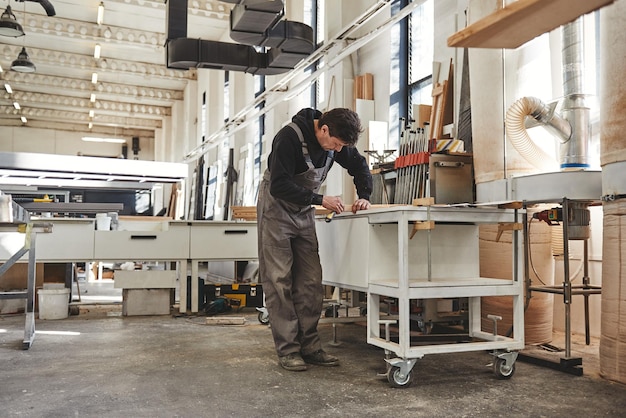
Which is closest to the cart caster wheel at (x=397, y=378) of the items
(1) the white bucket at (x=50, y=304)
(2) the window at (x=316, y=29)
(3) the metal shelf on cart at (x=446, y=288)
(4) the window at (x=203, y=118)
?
(3) the metal shelf on cart at (x=446, y=288)

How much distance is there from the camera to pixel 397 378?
238 centimetres

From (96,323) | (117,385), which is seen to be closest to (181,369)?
(117,385)

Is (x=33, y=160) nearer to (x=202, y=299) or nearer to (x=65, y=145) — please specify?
(x=202, y=299)

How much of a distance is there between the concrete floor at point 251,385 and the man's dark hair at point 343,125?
1083 mm

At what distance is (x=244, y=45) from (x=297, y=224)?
3.91 m

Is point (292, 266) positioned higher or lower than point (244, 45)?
lower

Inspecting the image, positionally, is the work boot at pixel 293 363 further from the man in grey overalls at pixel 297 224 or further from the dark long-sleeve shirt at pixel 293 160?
the dark long-sleeve shirt at pixel 293 160

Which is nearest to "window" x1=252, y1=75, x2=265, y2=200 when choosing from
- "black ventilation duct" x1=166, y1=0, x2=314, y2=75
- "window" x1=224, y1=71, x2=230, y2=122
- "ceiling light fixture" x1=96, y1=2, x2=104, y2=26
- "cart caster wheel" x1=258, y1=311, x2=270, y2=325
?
"window" x1=224, y1=71, x2=230, y2=122

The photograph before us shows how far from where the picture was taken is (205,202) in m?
12.2

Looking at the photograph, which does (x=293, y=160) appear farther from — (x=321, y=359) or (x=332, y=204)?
(x=321, y=359)

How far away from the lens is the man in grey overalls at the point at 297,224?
2676mm

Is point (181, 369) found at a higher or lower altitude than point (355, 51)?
lower

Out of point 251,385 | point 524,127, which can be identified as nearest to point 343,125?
point 524,127

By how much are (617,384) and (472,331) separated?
67cm
